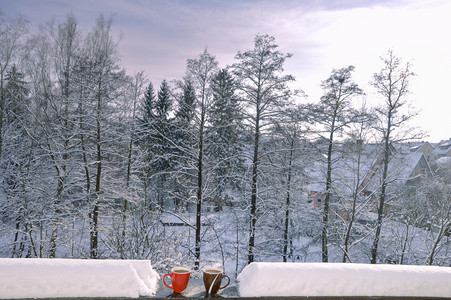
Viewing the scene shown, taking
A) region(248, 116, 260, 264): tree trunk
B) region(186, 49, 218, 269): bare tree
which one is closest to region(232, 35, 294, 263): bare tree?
region(248, 116, 260, 264): tree trunk

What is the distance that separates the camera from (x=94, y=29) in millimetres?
12414

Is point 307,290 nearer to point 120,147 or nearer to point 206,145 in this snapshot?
point 206,145

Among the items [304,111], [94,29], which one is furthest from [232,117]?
[94,29]

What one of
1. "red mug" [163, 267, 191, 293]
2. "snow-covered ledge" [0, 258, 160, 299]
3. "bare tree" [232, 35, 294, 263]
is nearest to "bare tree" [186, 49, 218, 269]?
"bare tree" [232, 35, 294, 263]

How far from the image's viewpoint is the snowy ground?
2.54 m

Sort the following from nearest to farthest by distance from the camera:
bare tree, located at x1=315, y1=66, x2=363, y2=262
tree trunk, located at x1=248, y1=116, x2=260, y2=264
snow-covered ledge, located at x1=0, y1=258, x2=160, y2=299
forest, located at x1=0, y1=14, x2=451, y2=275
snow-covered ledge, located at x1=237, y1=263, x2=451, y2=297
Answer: snow-covered ledge, located at x1=0, y1=258, x2=160, y2=299, snow-covered ledge, located at x1=237, y1=263, x2=451, y2=297, forest, located at x1=0, y1=14, x2=451, y2=275, tree trunk, located at x1=248, y1=116, x2=260, y2=264, bare tree, located at x1=315, y1=66, x2=363, y2=262

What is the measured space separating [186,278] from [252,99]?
29.7 feet

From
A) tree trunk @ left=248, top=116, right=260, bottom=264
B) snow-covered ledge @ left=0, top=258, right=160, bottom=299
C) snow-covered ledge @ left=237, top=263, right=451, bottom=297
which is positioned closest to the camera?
snow-covered ledge @ left=0, top=258, right=160, bottom=299

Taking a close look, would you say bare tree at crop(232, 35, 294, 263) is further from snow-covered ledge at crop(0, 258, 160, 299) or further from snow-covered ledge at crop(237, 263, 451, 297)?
snow-covered ledge at crop(0, 258, 160, 299)

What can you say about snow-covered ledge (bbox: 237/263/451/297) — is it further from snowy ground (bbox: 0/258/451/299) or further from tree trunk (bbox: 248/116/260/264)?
tree trunk (bbox: 248/116/260/264)

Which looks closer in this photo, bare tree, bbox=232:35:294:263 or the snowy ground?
the snowy ground

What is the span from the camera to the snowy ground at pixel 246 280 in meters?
2.54

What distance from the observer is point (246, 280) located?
2.79m

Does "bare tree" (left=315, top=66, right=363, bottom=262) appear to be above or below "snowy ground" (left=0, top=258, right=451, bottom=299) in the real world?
above
